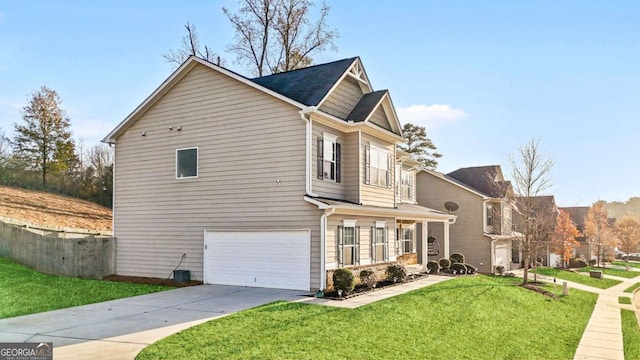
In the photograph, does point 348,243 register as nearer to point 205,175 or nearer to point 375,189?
point 375,189

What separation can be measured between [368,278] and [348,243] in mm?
1346

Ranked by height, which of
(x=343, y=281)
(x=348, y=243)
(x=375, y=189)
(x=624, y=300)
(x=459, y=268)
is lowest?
(x=624, y=300)

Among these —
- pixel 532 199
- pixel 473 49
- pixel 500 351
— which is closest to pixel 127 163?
pixel 473 49

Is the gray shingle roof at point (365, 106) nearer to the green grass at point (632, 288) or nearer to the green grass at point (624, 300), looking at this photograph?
the green grass at point (624, 300)

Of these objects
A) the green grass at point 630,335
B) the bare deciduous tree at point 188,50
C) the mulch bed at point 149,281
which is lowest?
the green grass at point 630,335

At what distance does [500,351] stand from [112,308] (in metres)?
9.49

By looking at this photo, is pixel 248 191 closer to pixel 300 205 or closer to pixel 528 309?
pixel 300 205

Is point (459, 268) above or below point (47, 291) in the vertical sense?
below

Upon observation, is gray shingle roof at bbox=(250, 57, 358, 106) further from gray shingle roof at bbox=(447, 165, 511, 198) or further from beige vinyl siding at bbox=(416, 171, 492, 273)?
gray shingle roof at bbox=(447, 165, 511, 198)

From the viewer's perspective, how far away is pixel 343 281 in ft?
47.2

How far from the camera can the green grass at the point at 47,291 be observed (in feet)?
41.1

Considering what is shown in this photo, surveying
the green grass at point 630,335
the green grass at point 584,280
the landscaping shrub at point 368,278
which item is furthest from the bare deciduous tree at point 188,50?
the green grass at point 630,335

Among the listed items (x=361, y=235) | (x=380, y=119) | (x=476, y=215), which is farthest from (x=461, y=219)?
(x=361, y=235)

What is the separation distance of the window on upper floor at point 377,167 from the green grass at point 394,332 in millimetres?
4653
